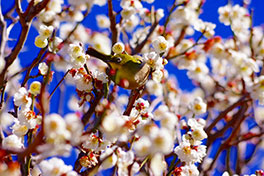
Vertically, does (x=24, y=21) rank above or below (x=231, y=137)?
below

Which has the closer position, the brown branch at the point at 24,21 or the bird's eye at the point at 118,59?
the bird's eye at the point at 118,59

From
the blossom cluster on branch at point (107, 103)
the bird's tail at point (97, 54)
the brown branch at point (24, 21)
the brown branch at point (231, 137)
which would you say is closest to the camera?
the blossom cluster on branch at point (107, 103)

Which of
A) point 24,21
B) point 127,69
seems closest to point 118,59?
point 127,69

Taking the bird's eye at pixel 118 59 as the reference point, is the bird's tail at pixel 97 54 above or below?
below

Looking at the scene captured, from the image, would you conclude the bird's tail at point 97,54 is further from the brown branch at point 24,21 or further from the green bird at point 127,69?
the brown branch at point 24,21

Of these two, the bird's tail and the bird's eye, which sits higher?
the bird's eye

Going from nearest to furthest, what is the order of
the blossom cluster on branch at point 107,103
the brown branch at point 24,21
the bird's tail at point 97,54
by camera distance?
the blossom cluster on branch at point 107,103 → the bird's tail at point 97,54 → the brown branch at point 24,21

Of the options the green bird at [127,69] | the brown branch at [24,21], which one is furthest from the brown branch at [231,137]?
the brown branch at [24,21]

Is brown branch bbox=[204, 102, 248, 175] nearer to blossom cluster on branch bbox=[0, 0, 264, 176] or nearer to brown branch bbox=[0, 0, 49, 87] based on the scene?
blossom cluster on branch bbox=[0, 0, 264, 176]

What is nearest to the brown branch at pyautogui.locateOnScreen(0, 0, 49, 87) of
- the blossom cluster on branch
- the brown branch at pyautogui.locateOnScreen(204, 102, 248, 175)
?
the blossom cluster on branch

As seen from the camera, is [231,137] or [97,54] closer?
[97,54]

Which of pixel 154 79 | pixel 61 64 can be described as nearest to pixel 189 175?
pixel 154 79

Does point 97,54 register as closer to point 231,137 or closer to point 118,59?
point 118,59

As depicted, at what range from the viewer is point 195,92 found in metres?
5.96
